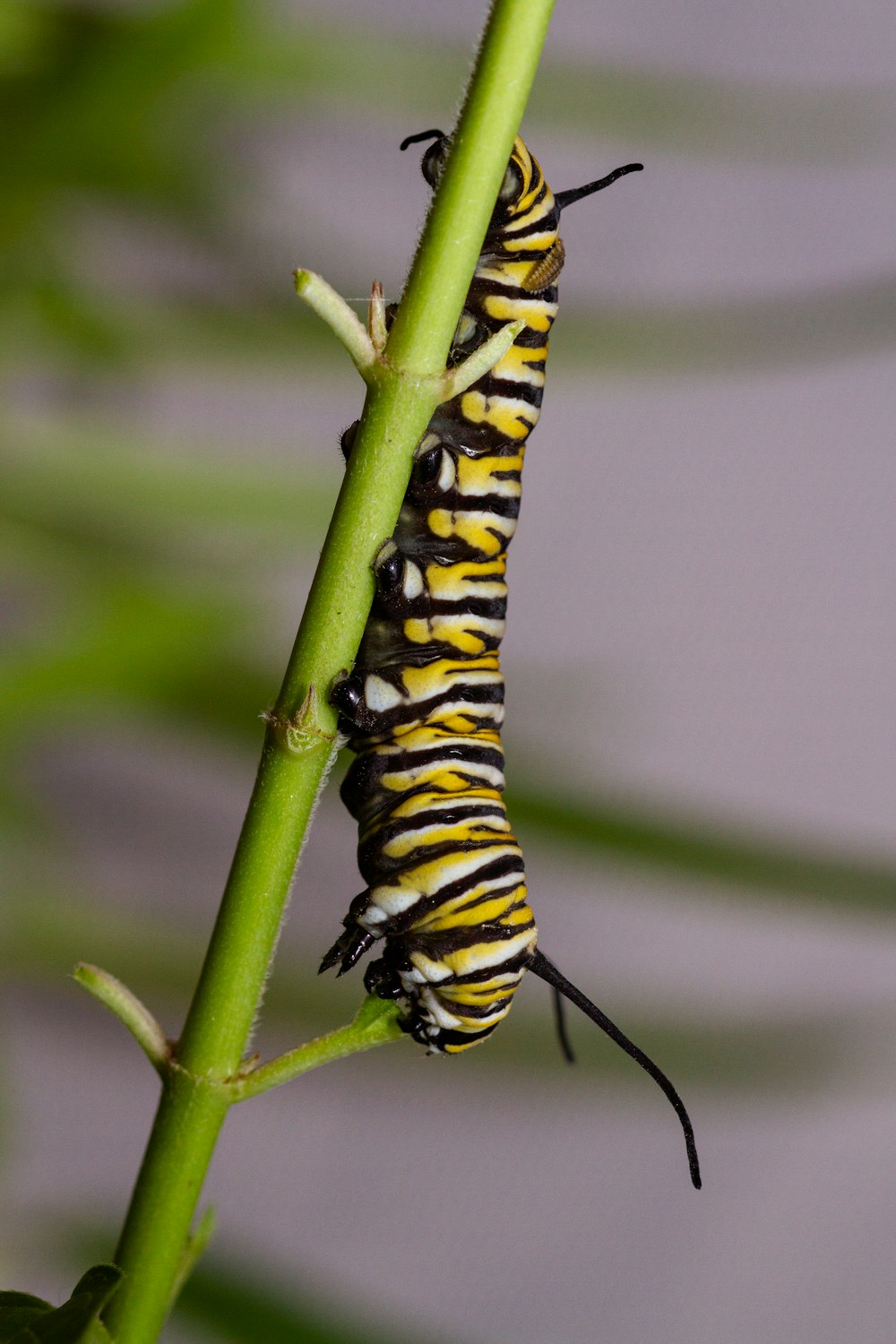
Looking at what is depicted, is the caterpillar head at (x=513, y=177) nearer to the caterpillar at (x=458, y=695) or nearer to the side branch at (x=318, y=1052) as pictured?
the caterpillar at (x=458, y=695)

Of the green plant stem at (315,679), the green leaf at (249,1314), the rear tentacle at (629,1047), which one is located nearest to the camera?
the green plant stem at (315,679)

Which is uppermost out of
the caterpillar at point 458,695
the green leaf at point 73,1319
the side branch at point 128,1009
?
the caterpillar at point 458,695

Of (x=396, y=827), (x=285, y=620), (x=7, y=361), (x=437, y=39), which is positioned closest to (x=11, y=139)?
(x=7, y=361)

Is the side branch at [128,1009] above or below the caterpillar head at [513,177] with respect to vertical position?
below

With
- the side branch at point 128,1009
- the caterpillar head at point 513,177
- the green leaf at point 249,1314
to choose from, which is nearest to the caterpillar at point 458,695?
the caterpillar head at point 513,177

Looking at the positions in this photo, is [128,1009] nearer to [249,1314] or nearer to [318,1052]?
[318,1052]

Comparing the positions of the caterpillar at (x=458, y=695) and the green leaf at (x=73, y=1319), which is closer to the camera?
the green leaf at (x=73, y=1319)

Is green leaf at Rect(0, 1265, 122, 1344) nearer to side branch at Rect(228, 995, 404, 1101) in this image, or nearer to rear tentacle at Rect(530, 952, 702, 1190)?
side branch at Rect(228, 995, 404, 1101)
